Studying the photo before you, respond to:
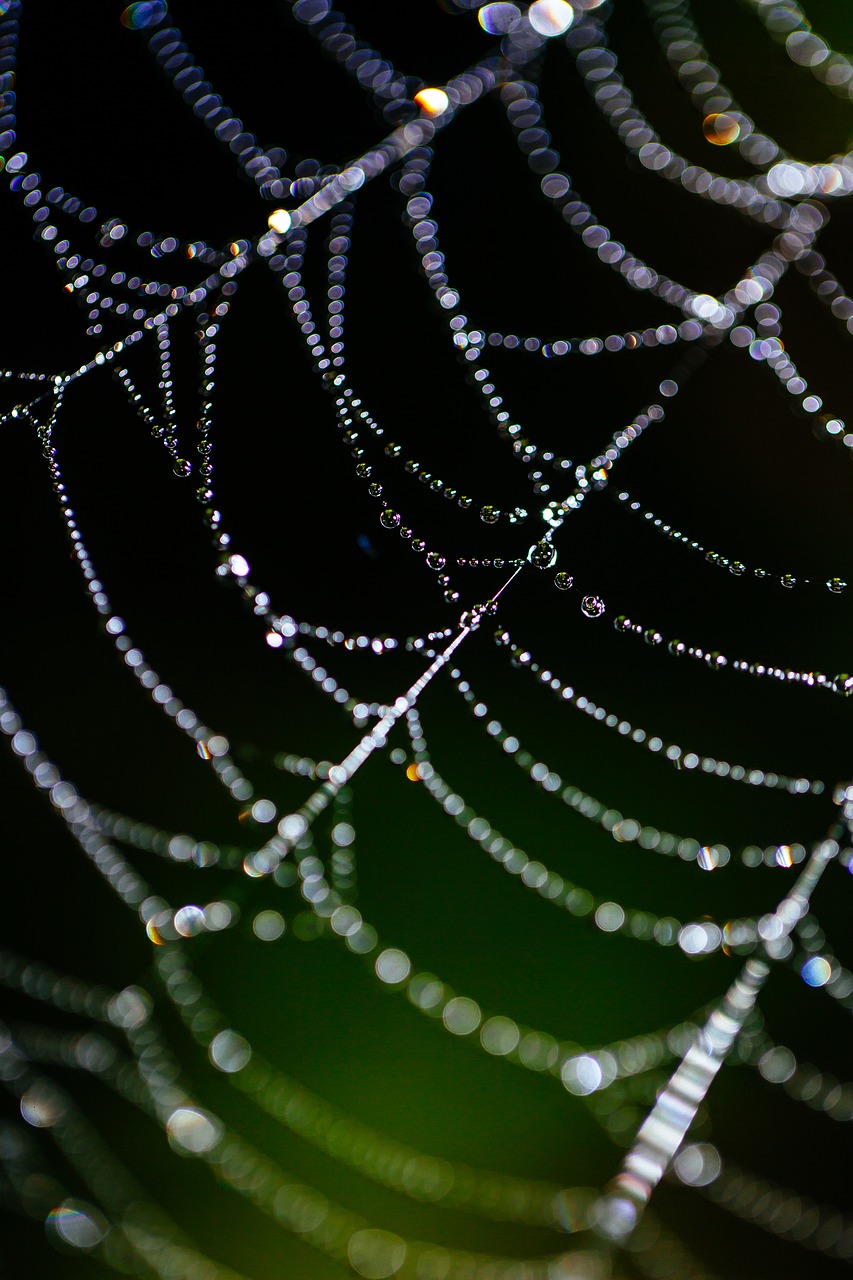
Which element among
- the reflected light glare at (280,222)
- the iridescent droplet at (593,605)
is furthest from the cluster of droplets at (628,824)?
the reflected light glare at (280,222)

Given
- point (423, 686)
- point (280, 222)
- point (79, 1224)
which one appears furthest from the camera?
point (79, 1224)

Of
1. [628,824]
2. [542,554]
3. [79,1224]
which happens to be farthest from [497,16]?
[79,1224]

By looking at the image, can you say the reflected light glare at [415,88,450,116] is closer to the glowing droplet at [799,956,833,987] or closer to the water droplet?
the water droplet

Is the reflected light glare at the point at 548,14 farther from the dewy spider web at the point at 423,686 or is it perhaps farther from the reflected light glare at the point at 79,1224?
the reflected light glare at the point at 79,1224

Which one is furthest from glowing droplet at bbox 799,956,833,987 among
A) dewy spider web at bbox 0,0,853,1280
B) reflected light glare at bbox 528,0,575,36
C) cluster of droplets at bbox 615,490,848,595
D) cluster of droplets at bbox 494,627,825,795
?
reflected light glare at bbox 528,0,575,36

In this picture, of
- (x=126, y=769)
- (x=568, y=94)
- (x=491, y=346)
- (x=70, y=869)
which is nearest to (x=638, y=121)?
(x=568, y=94)

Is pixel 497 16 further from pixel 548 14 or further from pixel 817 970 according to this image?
pixel 817 970

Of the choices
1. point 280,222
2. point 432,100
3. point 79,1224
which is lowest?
point 79,1224

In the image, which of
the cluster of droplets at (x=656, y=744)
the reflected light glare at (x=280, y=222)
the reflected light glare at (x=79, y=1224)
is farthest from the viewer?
the reflected light glare at (x=79, y=1224)
